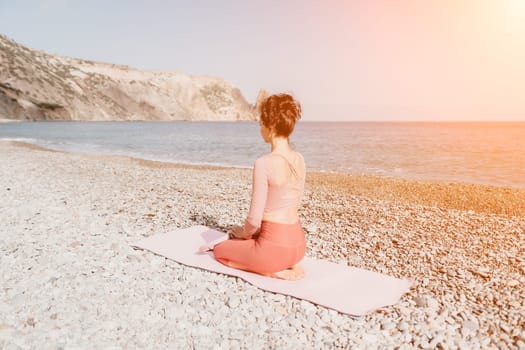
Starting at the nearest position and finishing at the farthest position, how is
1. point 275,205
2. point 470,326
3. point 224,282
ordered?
point 470,326 < point 275,205 < point 224,282

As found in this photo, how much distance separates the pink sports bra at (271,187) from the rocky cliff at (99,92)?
113334 millimetres

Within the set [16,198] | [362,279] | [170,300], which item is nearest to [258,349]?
[170,300]

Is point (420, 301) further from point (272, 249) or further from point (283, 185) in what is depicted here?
point (283, 185)

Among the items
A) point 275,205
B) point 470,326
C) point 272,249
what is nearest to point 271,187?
point 275,205

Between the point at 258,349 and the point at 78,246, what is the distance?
4.14 metres

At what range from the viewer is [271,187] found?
5.05 m

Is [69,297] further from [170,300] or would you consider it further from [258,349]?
[258,349]

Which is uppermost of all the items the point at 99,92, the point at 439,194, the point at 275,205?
the point at 99,92

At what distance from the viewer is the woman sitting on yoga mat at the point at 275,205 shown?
4.93 metres

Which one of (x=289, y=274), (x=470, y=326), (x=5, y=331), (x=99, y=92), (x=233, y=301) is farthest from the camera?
(x=99, y=92)

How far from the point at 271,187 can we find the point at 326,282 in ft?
4.96

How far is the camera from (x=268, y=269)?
17.5ft

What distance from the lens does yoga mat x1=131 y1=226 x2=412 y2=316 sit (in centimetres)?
472

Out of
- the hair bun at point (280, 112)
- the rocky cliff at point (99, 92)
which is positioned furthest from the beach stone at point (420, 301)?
the rocky cliff at point (99, 92)
